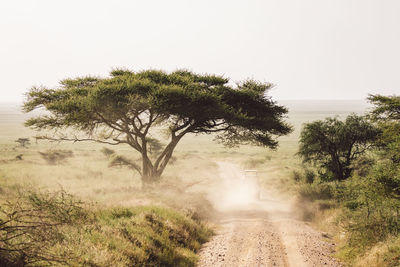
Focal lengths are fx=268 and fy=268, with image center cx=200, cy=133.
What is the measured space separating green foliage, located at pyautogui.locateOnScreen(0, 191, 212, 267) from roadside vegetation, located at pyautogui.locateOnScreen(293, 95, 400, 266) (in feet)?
18.1

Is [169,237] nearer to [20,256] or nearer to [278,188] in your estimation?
[20,256]

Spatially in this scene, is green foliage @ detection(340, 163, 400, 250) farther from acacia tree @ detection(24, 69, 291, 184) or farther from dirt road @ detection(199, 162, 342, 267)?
acacia tree @ detection(24, 69, 291, 184)

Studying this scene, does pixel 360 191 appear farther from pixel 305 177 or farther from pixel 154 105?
pixel 305 177

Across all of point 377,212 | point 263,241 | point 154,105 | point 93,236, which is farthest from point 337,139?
point 93,236

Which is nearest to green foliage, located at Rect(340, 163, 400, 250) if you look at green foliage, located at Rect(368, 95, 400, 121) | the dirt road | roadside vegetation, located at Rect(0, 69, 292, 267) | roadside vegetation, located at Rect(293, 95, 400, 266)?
roadside vegetation, located at Rect(293, 95, 400, 266)

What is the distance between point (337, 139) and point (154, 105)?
1427 centimetres

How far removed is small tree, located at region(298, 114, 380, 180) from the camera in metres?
20.2

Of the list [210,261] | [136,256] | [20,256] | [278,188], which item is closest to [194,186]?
[278,188]

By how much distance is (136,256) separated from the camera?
277 inches

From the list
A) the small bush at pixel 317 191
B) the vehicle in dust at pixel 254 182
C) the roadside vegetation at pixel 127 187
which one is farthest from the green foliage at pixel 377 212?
the vehicle in dust at pixel 254 182

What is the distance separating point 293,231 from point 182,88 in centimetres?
1049

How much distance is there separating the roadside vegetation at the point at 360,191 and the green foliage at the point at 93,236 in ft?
18.1

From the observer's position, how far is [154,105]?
55.6 ft

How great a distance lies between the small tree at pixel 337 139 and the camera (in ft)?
66.2
